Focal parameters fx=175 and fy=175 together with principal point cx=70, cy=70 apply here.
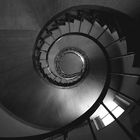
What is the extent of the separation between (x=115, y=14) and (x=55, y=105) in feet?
11.8

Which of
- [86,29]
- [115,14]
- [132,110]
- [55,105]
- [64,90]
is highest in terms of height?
[86,29]

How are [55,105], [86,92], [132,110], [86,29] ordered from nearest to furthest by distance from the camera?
[132,110] → [55,105] → [86,92] → [86,29]

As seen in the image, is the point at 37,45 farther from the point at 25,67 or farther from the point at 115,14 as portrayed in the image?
the point at 115,14

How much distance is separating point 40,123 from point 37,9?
3724mm

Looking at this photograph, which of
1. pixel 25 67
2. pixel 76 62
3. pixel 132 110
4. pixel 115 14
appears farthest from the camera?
pixel 76 62

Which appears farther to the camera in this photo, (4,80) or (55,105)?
(55,105)

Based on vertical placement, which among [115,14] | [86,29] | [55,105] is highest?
[86,29]

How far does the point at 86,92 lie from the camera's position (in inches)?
274

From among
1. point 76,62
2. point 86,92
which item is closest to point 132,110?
point 86,92

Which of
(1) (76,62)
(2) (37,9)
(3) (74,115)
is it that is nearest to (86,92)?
(3) (74,115)

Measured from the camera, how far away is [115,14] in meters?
4.75

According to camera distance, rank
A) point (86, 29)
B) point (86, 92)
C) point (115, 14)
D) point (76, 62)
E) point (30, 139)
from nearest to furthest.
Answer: point (30, 139), point (115, 14), point (86, 92), point (86, 29), point (76, 62)

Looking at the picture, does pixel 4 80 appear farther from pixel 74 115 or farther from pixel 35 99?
pixel 74 115

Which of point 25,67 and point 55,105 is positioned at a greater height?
point 25,67
